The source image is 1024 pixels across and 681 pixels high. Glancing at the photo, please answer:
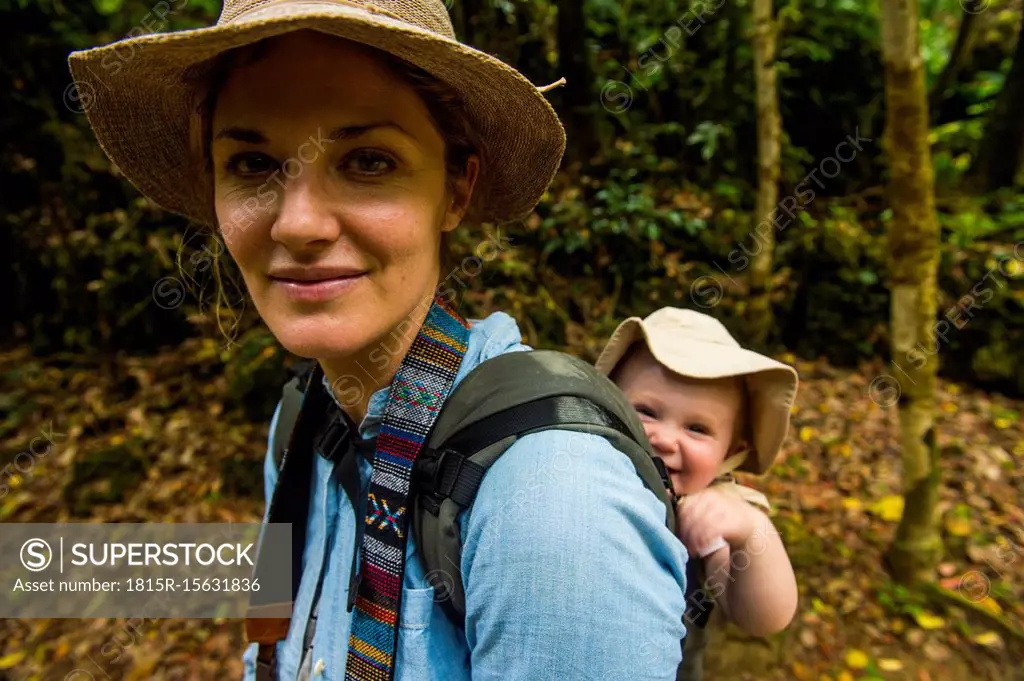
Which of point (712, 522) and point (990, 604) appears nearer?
point (712, 522)

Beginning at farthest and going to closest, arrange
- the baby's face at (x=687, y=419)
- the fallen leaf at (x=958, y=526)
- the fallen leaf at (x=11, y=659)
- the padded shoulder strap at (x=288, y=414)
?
1. the fallen leaf at (x=958, y=526)
2. the fallen leaf at (x=11, y=659)
3. the padded shoulder strap at (x=288, y=414)
4. the baby's face at (x=687, y=419)

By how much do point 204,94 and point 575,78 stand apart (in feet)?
18.5

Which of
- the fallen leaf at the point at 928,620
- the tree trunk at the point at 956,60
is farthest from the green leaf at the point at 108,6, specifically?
the tree trunk at the point at 956,60

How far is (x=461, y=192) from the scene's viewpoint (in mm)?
1348

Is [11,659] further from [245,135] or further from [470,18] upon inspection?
[470,18]

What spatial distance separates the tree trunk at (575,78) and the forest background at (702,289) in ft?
0.08

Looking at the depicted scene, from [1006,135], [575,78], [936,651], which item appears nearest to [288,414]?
[936,651]

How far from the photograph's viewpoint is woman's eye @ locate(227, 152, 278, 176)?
110 cm

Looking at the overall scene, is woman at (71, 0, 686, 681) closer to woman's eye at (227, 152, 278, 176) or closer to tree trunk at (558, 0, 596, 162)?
woman's eye at (227, 152, 278, 176)

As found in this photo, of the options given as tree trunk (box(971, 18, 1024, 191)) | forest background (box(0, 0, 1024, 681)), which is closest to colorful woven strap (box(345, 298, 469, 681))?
forest background (box(0, 0, 1024, 681))

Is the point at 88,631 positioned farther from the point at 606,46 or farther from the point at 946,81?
the point at 946,81

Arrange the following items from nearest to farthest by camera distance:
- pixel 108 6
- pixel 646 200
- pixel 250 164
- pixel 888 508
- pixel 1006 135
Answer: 1. pixel 250 164
2. pixel 888 508
3. pixel 108 6
4. pixel 646 200
5. pixel 1006 135

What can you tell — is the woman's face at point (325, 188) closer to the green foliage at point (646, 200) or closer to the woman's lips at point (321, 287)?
the woman's lips at point (321, 287)

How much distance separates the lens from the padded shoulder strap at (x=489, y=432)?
981mm
